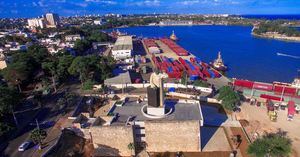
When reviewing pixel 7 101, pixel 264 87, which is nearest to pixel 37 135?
pixel 7 101

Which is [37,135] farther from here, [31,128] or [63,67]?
[63,67]

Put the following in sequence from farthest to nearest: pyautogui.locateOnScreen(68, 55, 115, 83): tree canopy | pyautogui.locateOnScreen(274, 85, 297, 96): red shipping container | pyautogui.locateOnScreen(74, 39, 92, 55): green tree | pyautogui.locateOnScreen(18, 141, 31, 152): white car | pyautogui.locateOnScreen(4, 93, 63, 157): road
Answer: pyautogui.locateOnScreen(74, 39, 92, 55): green tree < pyautogui.locateOnScreen(68, 55, 115, 83): tree canopy < pyautogui.locateOnScreen(274, 85, 297, 96): red shipping container < pyautogui.locateOnScreen(18, 141, 31, 152): white car < pyautogui.locateOnScreen(4, 93, 63, 157): road

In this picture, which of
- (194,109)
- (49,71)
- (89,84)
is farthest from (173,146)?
(49,71)

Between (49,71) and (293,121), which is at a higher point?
(49,71)

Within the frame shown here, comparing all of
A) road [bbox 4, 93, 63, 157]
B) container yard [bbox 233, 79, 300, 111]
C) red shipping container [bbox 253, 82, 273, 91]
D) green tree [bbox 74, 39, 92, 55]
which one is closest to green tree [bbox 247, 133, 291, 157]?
container yard [bbox 233, 79, 300, 111]

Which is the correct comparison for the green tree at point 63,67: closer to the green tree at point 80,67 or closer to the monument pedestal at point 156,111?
the green tree at point 80,67

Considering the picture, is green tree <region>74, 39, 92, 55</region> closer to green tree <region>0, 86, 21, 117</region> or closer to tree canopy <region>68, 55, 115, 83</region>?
tree canopy <region>68, 55, 115, 83</region>

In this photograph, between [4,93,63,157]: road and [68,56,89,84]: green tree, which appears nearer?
[4,93,63,157]: road

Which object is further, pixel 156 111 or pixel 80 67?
pixel 80 67

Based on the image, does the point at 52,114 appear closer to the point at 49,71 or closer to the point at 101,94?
the point at 101,94
